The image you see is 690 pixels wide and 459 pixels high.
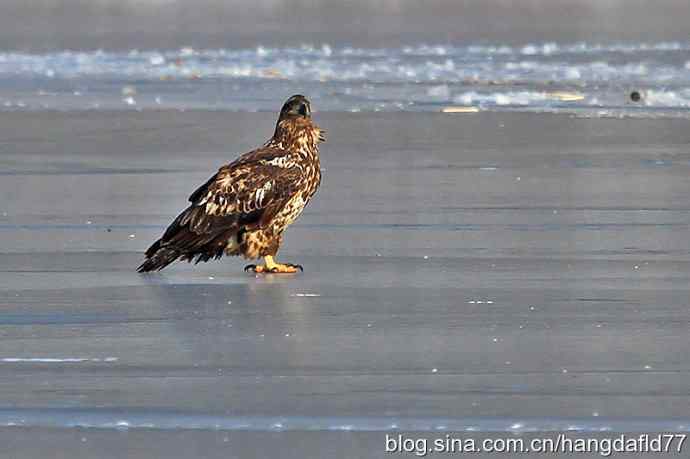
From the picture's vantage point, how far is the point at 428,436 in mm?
6398

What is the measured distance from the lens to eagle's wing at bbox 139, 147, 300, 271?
10039mm

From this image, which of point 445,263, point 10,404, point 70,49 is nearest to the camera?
point 10,404

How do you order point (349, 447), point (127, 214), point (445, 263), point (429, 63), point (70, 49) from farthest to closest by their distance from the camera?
point (70, 49), point (429, 63), point (127, 214), point (445, 263), point (349, 447)

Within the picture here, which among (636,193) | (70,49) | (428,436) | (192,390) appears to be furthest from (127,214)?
(70,49)

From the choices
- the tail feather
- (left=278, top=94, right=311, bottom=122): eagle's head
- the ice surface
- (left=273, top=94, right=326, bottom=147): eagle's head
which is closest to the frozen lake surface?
the tail feather

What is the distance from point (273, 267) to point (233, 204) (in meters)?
0.39

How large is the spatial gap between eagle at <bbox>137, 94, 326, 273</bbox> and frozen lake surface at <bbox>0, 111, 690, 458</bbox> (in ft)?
0.48

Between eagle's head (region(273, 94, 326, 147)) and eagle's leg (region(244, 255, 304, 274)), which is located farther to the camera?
eagle's head (region(273, 94, 326, 147))

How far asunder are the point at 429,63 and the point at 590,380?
22021 mm

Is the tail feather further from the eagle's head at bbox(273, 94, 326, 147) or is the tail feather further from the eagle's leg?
the eagle's head at bbox(273, 94, 326, 147)

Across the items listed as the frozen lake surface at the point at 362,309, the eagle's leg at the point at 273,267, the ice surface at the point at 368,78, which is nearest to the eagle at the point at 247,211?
the eagle's leg at the point at 273,267

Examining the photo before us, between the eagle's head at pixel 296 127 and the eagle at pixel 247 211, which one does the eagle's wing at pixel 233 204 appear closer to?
the eagle at pixel 247 211

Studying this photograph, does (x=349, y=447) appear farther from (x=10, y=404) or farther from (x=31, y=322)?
(x=31, y=322)

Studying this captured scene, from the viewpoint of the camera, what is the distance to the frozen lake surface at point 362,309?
264 inches
